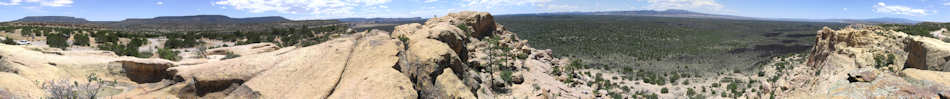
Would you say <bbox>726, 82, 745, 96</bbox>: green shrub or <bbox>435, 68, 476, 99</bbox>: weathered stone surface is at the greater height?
<bbox>435, 68, 476, 99</bbox>: weathered stone surface

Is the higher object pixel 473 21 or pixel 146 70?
pixel 473 21

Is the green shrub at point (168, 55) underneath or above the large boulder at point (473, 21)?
underneath

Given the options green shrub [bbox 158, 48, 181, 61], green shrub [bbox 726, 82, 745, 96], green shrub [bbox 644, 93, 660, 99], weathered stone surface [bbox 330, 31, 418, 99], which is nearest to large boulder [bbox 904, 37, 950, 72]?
green shrub [bbox 726, 82, 745, 96]

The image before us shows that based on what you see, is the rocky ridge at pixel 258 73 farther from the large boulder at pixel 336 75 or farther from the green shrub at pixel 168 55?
the green shrub at pixel 168 55

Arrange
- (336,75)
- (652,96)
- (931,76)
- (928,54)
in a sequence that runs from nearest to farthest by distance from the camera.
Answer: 1. (931,76)
2. (336,75)
3. (928,54)
4. (652,96)

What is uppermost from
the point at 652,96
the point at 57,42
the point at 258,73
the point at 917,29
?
the point at 917,29

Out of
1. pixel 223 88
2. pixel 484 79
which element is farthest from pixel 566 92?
pixel 223 88

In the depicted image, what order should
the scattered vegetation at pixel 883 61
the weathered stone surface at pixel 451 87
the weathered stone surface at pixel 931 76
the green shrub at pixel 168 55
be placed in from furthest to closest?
the green shrub at pixel 168 55
the scattered vegetation at pixel 883 61
the weathered stone surface at pixel 451 87
the weathered stone surface at pixel 931 76

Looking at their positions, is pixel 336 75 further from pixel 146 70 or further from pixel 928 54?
pixel 928 54

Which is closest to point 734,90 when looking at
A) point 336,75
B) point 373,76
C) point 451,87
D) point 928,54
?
point 928,54

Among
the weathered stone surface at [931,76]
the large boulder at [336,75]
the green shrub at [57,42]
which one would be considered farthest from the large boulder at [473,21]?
the weathered stone surface at [931,76]

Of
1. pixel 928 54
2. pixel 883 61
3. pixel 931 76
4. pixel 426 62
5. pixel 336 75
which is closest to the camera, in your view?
pixel 931 76

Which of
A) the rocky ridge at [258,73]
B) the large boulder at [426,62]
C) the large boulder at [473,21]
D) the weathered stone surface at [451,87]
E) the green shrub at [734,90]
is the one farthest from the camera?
the large boulder at [473,21]

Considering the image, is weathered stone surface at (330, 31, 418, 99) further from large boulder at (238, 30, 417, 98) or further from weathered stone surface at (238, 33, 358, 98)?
weathered stone surface at (238, 33, 358, 98)
